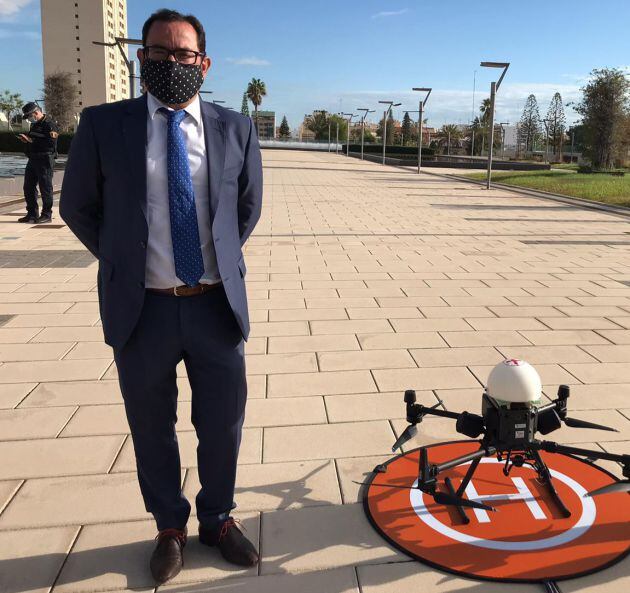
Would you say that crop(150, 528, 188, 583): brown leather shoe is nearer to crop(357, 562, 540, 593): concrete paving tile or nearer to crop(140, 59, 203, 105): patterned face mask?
crop(357, 562, 540, 593): concrete paving tile

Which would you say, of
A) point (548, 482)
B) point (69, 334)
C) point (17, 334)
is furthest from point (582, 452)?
point (17, 334)

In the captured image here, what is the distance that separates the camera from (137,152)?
203cm

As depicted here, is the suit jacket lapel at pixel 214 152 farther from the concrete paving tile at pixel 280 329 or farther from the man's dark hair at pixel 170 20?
the concrete paving tile at pixel 280 329

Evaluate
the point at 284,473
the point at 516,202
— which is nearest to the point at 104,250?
the point at 284,473

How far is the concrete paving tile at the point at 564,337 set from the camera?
507 cm

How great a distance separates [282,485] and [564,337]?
3.26 meters

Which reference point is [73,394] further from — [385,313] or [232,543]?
[385,313]

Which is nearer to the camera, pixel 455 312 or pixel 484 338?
pixel 484 338

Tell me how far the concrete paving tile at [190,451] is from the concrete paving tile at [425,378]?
3.44ft

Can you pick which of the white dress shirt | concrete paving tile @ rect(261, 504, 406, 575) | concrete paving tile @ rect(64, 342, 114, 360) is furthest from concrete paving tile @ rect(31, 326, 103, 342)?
the white dress shirt

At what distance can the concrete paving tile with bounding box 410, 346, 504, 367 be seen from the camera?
4582mm

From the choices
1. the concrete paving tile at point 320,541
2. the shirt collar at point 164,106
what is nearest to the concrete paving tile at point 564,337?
the concrete paving tile at point 320,541

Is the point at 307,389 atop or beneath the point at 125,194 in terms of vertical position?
beneath

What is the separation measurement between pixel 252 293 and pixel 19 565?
446cm
